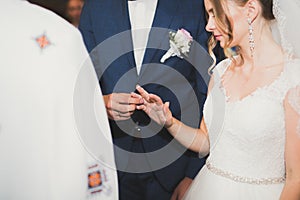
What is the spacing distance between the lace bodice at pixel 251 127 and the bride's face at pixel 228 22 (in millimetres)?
57

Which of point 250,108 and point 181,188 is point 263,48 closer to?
point 250,108

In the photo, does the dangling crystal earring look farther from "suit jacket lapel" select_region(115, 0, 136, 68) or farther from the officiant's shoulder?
the officiant's shoulder

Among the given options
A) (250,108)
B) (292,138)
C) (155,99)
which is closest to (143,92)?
(155,99)

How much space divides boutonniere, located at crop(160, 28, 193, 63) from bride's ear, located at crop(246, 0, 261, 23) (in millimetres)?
142

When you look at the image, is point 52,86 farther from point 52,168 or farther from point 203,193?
point 203,193

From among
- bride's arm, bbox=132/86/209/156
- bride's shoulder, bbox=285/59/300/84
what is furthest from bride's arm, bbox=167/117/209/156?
A: bride's shoulder, bbox=285/59/300/84

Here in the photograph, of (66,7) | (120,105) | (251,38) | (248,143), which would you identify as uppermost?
(66,7)

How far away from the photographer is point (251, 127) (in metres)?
1.24

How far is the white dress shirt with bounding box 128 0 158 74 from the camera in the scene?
1.21 metres

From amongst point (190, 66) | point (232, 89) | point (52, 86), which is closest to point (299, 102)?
point (232, 89)

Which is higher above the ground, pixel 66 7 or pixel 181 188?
pixel 66 7

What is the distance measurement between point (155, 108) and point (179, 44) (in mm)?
152

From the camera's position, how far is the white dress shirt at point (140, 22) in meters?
1.21

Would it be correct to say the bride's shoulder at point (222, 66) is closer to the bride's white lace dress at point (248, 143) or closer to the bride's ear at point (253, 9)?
the bride's white lace dress at point (248, 143)
